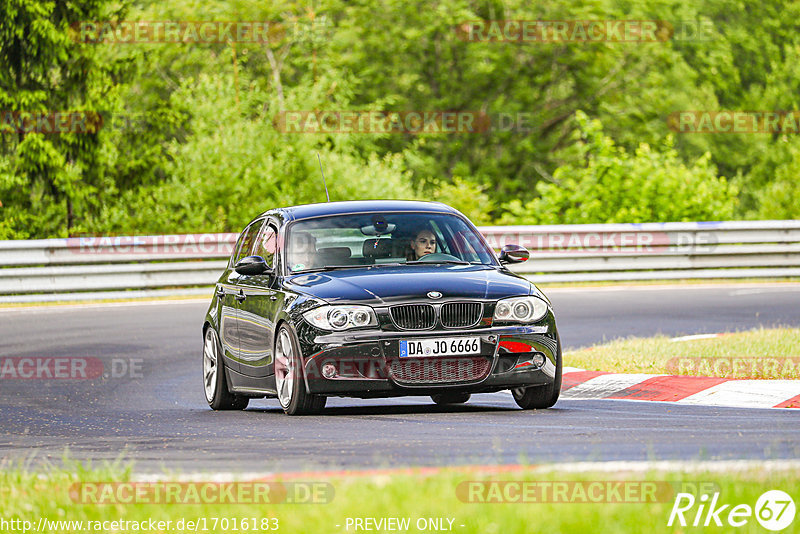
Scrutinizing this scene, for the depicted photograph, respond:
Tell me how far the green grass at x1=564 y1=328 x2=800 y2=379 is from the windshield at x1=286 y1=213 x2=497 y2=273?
Answer: 6.99 feet

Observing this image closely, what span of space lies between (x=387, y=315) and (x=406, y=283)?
1.11 ft

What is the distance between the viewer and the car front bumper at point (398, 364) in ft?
29.1

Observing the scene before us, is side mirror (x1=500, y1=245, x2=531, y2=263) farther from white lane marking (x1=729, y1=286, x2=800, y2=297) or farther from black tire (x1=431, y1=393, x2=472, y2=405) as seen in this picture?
white lane marking (x1=729, y1=286, x2=800, y2=297)

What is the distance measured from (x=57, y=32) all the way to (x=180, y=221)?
455cm

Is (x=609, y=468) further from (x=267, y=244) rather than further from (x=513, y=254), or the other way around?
(x=267, y=244)

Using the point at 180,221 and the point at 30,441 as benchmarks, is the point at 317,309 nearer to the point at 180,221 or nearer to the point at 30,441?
the point at 30,441

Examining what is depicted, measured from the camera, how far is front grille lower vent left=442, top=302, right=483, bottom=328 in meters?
8.96

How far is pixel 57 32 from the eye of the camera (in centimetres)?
2792

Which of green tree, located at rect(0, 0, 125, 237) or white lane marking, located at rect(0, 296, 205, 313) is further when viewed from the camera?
green tree, located at rect(0, 0, 125, 237)

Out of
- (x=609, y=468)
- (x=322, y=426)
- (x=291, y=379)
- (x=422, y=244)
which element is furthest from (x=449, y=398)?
(x=609, y=468)

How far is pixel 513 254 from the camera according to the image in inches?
405

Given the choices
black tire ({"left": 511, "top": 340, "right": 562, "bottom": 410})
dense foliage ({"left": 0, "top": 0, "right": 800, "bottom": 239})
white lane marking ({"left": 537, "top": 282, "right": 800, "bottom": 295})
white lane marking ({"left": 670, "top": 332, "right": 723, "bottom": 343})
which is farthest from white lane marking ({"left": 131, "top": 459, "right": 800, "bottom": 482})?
dense foliage ({"left": 0, "top": 0, "right": 800, "bottom": 239})

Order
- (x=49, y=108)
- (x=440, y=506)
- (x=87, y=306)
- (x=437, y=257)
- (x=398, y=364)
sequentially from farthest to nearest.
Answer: (x=49, y=108) → (x=87, y=306) → (x=437, y=257) → (x=398, y=364) → (x=440, y=506)

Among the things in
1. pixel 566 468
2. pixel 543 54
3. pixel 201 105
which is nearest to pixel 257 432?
pixel 566 468
